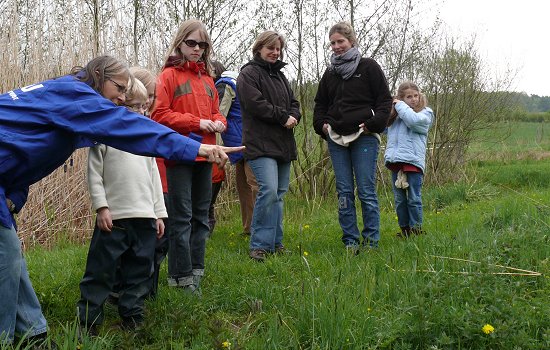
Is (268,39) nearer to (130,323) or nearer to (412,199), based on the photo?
(412,199)

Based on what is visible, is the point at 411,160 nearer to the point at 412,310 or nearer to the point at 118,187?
the point at 412,310

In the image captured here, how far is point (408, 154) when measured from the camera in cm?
577

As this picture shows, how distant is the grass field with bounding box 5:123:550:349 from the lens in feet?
9.56

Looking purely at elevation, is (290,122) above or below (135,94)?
below

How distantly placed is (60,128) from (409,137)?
13.0 ft

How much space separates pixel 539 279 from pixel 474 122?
8.17 metres

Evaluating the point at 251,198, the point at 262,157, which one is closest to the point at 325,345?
the point at 262,157

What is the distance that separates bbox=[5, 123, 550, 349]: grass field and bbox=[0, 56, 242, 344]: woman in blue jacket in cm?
43

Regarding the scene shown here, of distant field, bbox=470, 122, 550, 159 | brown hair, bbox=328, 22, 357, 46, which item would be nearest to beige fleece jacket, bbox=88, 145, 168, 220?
brown hair, bbox=328, 22, 357, 46

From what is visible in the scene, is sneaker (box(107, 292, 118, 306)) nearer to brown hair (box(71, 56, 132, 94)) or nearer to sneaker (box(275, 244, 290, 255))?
brown hair (box(71, 56, 132, 94))

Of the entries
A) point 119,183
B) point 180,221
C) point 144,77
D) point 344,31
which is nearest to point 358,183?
point 344,31

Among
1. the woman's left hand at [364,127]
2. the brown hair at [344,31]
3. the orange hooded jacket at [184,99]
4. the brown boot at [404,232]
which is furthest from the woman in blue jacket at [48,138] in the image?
A: the brown boot at [404,232]

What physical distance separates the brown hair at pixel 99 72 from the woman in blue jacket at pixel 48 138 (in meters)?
0.19

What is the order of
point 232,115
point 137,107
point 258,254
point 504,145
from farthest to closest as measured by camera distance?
point 504,145 → point 232,115 → point 258,254 → point 137,107
